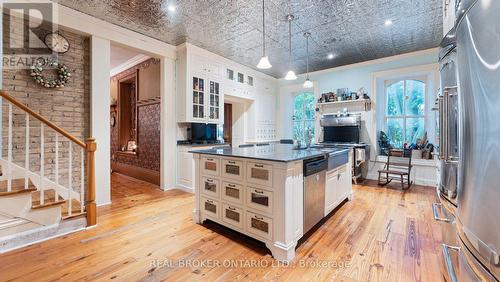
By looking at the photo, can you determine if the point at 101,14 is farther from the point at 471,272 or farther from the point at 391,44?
the point at 391,44

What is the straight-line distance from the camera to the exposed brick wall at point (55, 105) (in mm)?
2768

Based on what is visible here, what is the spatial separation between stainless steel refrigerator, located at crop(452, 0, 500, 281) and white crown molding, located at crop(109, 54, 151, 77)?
17.3ft

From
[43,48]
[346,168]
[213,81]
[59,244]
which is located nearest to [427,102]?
[346,168]

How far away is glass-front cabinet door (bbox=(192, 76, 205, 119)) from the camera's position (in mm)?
4258

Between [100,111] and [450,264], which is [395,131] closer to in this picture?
[450,264]

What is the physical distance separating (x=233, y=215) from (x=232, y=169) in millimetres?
501

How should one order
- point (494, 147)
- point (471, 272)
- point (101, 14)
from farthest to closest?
Result: 1. point (101, 14)
2. point (471, 272)
3. point (494, 147)

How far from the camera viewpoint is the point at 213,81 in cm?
462

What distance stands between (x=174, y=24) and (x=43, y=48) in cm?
181

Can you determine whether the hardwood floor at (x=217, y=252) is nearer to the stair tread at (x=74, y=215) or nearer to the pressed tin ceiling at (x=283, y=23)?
the stair tread at (x=74, y=215)

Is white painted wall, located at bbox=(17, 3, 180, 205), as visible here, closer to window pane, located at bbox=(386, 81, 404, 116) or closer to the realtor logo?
the realtor logo

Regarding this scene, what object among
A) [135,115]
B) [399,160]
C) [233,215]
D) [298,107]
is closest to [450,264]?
[233,215]

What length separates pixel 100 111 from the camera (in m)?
3.31

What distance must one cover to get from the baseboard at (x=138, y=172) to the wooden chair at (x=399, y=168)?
4691mm
